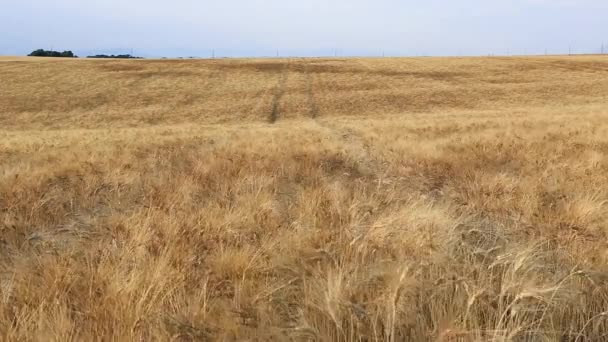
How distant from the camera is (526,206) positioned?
16.7ft

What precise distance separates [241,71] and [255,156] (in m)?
50.2

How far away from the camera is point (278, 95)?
145ft

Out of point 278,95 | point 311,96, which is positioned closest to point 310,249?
point 311,96

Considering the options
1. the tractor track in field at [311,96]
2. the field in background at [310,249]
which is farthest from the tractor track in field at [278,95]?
the field in background at [310,249]

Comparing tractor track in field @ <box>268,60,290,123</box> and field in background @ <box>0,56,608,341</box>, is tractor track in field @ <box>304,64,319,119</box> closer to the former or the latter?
tractor track in field @ <box>268,60,290,123</box>

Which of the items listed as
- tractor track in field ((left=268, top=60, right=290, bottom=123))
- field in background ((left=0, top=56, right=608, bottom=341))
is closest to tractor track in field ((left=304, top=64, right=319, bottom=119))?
tractor track in field ((left=268, top=60, right=290, bottom=123))

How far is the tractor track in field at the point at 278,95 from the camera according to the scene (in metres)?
35.4

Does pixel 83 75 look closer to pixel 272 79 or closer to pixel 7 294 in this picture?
pixel 272 79

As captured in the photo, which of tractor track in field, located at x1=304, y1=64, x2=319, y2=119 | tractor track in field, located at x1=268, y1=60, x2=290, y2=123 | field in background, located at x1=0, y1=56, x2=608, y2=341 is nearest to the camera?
field in background, located at x1=0, y1=56, x2=608, y2=341

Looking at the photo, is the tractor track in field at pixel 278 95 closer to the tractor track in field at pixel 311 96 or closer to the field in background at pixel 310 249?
the tractor track in field at pixel 311 96

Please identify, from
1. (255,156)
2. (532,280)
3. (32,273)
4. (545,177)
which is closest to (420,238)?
(532,280)

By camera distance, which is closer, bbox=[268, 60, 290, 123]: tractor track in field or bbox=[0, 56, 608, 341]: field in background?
bbox=[0, 56, 608, 341]: field in background

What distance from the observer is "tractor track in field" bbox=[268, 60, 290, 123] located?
3544cm

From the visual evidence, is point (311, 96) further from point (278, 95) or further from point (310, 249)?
point (310, 249)
